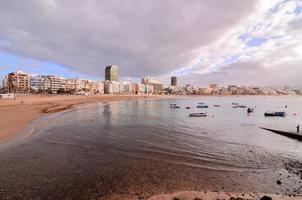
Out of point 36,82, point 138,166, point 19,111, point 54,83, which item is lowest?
point 138,166

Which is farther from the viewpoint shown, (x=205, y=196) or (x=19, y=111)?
Answer: (x=19, y=111)

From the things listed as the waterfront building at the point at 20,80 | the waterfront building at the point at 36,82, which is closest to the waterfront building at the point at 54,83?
the waterfront building at the point at 36,82

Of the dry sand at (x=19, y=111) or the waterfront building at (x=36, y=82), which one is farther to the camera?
the waterfront building at (x=36, y=82)

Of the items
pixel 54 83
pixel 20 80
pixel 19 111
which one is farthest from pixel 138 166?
pixel 54 83

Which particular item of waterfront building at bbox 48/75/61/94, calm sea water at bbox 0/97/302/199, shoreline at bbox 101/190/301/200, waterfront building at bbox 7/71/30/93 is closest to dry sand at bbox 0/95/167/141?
calm sea water at bbox 0/97/302/199

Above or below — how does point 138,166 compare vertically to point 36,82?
below

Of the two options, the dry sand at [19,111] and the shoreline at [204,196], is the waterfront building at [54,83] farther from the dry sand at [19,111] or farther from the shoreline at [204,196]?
A: the shoreline at [204,196]

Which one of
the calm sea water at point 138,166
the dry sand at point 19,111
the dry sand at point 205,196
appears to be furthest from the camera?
the dry sand at point 19,111

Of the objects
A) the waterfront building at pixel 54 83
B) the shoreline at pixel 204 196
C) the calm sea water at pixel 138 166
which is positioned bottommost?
the calm sea water at pixel 138 166

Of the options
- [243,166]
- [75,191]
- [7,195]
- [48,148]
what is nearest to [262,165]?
[243,166]

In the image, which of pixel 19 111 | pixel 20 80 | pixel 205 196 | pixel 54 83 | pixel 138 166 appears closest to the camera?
pixel 205 196

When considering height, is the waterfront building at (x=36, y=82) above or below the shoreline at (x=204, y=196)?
above

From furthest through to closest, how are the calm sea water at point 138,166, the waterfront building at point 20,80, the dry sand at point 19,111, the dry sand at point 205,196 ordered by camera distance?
the waterfront building at point 20,80 < the dry sand at point 19,111 < the calm sea water at point 138,166 < the dry sand at point 205,196

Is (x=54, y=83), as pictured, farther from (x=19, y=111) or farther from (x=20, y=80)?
(x=19, y=111)
